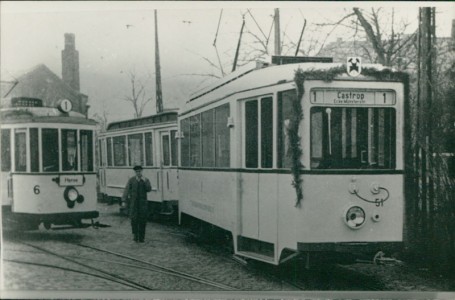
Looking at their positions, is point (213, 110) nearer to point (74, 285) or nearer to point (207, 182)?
point (207, 182)

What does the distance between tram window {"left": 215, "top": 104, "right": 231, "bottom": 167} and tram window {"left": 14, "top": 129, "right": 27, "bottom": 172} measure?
2064 millimetres

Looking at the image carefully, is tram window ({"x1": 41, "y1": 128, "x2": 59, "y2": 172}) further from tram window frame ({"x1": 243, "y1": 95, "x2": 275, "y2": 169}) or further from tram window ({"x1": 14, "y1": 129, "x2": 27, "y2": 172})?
tram window frame ({"x1": 243, "y1": 95, "x2": 275, "y2": 169})

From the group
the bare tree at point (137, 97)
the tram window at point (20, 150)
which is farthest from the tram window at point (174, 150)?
the tram window at point (20, 150)

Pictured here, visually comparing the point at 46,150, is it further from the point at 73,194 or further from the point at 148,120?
the point at 148,120

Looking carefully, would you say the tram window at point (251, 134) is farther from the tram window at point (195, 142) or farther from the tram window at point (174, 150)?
the tram window at point (174, 150)

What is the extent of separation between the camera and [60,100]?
18.9 ft

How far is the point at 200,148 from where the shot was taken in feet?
19.2

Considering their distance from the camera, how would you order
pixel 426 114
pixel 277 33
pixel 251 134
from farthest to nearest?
pixel 426 114
pixel 277 33
pixel 251 134

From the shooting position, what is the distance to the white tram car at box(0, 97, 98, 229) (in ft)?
18.7

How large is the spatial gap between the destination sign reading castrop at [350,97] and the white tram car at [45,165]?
2494 mm

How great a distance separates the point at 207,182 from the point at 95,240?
1341 mm

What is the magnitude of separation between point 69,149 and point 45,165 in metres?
0.30

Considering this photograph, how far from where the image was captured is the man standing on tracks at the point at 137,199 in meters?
5.72

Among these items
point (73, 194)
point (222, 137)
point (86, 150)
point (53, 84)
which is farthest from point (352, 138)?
point (53, 84)
